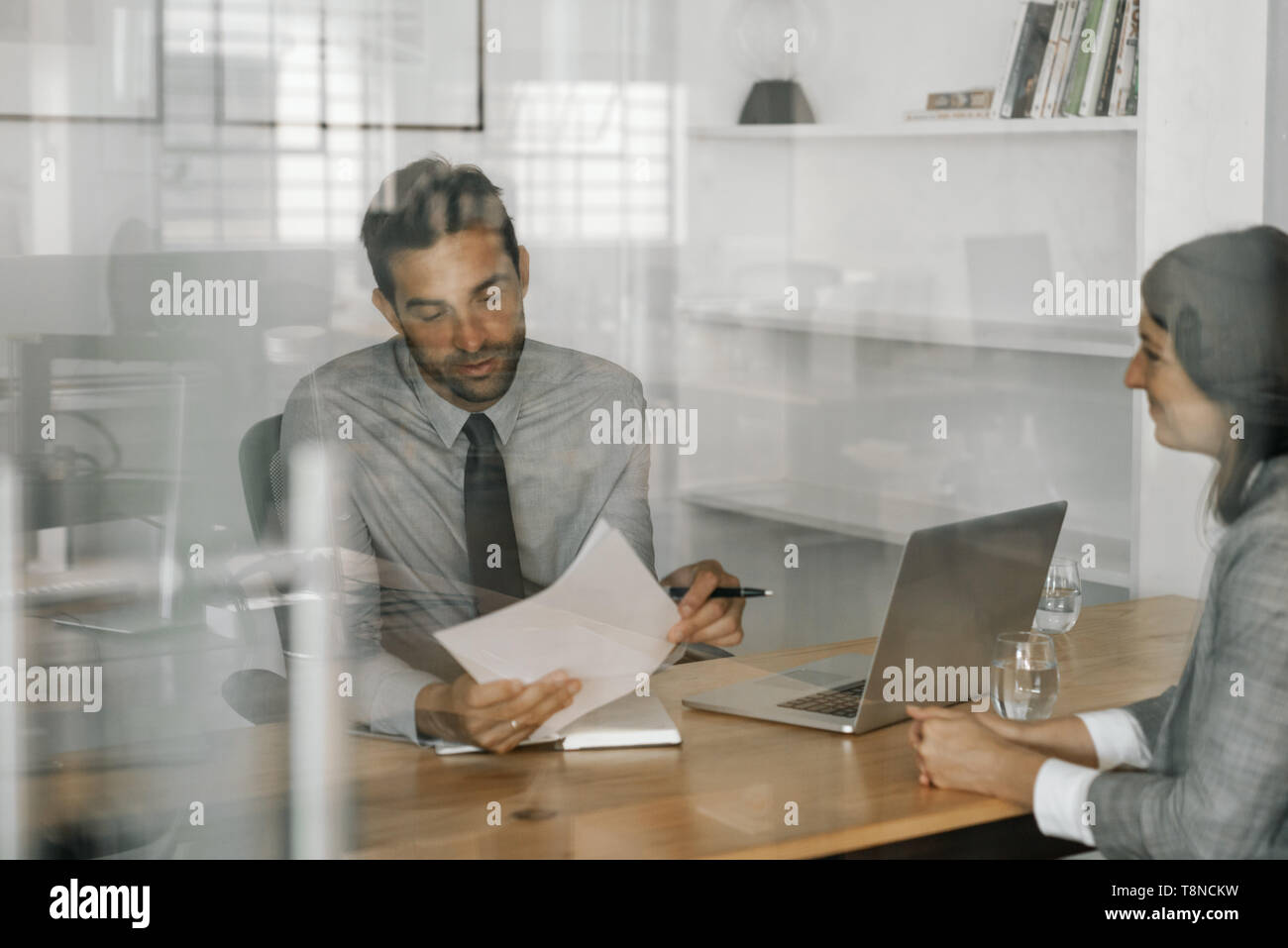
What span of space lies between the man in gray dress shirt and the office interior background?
32mm

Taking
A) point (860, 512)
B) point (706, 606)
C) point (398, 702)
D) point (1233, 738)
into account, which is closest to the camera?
point (1233, 738)

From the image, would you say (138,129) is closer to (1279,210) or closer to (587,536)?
(587,536)

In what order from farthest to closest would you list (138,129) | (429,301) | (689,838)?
(429,301), (138,129), (689,838)

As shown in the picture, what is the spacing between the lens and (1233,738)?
1.33m

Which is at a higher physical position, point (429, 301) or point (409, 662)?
point (429, 301)

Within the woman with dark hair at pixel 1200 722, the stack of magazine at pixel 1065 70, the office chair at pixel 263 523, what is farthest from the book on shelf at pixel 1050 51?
the office chair at pixel 263 523

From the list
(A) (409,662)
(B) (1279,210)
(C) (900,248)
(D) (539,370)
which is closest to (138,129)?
(D) (539,370)

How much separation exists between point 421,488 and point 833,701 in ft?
1.72

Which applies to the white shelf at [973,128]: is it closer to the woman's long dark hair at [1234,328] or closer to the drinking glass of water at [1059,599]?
the woman's long dark hair at [1234,328]

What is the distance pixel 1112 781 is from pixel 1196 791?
0.09 meters

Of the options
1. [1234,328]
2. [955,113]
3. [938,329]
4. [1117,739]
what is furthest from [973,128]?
[1117,739]

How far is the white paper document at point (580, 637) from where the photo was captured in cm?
148

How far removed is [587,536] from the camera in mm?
1664

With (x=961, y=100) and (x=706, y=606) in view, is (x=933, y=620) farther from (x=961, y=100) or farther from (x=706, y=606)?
(x=961, y=100)
